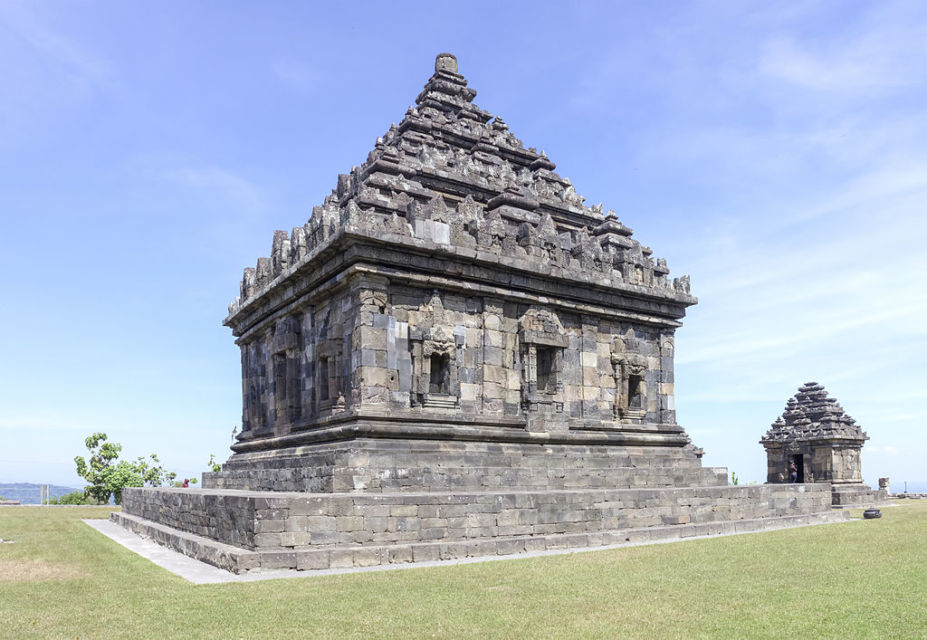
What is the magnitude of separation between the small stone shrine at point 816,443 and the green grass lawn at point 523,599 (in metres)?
27.7

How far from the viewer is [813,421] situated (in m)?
43.7

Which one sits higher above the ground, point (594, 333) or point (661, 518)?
point (594, 333)

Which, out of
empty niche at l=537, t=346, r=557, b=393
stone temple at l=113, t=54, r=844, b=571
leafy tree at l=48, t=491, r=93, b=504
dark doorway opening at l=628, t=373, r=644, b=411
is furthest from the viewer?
leafy tree at l=48, t=491, r=93, b=504

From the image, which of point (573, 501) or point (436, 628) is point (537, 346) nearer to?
point (573, 501)

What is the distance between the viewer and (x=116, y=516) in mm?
25969

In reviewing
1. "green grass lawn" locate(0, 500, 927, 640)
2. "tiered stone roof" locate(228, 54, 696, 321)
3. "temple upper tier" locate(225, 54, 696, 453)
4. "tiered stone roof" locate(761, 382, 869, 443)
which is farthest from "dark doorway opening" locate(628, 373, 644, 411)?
"tiered stone roof" locate(761, 382, 869, 443)

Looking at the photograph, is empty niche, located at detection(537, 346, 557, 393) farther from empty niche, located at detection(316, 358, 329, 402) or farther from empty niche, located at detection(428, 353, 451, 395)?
empty niche, located at detection(316, 358, 329, 402)

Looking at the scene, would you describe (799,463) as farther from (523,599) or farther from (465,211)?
(523,599)

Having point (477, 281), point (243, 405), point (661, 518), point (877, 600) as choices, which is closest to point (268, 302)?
point (243, 405)

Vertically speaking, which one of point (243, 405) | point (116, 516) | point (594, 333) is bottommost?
point (116, 516)

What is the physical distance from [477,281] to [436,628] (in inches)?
459

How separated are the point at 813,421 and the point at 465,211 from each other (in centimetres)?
Result: 3212

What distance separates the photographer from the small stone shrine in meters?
41.0

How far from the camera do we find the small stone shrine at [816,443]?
4103cm
